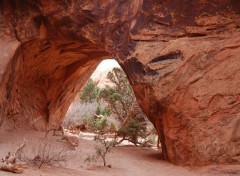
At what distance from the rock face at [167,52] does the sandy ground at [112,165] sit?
10.9 inches

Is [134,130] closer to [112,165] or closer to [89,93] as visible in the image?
[112,165]

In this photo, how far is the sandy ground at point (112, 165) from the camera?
5.71m

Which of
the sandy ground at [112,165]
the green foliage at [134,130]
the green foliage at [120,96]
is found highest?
the green foliage at [120,96]

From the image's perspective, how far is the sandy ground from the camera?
18.7ft

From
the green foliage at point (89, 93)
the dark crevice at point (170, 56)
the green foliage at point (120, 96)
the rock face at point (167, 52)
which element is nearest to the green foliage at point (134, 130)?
the green foliage at point (120, 96)

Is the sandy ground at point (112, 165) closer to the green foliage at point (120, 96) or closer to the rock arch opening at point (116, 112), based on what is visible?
the rock arch opening at point (116, 112)

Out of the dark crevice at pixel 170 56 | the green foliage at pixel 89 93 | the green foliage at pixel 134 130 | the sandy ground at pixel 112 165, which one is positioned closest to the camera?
the sandy ground at pixel 112 165

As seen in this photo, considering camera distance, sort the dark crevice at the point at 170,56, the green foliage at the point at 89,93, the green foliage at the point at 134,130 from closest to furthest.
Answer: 1. the dark crevice at the point at 170,56
2. the green foliage at the point at 134,130
3. the green foliage at the point at 89,93

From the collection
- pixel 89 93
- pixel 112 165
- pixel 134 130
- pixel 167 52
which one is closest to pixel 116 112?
pixel 134 130

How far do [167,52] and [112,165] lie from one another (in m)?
2.43

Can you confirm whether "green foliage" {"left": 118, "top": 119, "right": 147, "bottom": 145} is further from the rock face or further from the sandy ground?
the rock face

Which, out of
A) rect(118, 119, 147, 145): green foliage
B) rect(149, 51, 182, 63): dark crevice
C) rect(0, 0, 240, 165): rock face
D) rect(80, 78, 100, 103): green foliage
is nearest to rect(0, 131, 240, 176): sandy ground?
rect(0, 0, 240, 165): rock face

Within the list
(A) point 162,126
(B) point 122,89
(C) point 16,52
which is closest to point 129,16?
(A) point 162,126

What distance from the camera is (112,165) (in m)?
6.88
